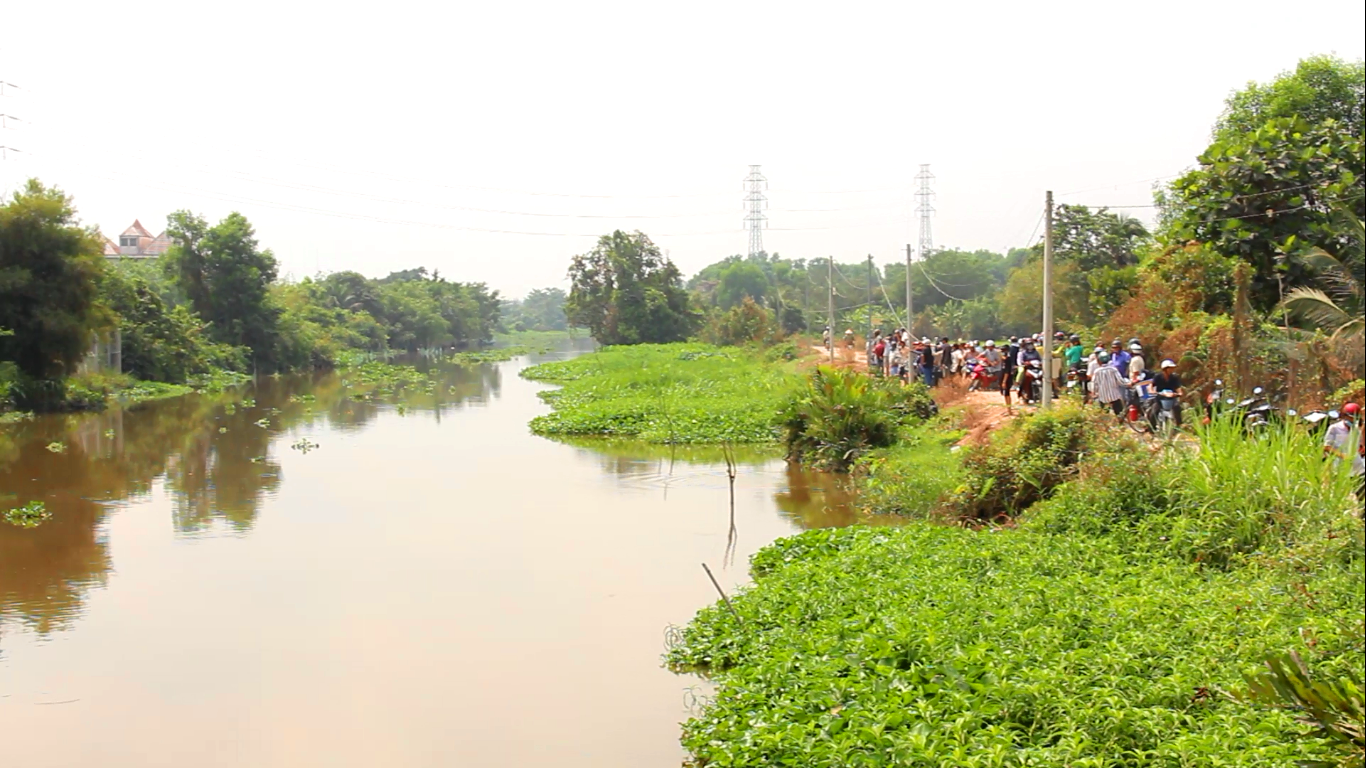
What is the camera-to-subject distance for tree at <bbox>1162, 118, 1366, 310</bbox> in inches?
684

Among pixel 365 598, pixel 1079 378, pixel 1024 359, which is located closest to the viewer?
pixel 365 598

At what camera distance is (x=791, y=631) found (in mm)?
9992

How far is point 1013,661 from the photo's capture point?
8086mm

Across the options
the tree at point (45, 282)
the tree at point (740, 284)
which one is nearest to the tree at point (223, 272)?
the tree at point (45, 282)

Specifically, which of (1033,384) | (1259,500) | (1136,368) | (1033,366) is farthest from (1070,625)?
(1033,384)

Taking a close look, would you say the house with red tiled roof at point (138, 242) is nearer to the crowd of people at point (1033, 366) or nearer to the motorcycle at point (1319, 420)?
the crowd of people at point (1033, 366)

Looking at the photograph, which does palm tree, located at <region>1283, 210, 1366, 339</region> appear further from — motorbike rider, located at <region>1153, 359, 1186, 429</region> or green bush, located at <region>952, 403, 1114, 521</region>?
green bush, located at <region>952, 403, 1114, 521</region>

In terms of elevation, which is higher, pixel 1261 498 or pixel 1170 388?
pixel 1170 388

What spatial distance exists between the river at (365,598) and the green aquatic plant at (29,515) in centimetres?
Result: 24

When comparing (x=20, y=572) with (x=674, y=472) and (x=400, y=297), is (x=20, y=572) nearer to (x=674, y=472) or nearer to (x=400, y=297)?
(x=674, y=472)

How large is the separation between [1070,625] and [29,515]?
15.7 m

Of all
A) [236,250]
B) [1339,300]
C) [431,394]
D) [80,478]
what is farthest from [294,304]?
[1339,300]

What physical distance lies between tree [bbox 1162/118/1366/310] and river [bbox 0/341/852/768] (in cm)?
→ 724

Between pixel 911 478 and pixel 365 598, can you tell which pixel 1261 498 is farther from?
pixel 365 598
